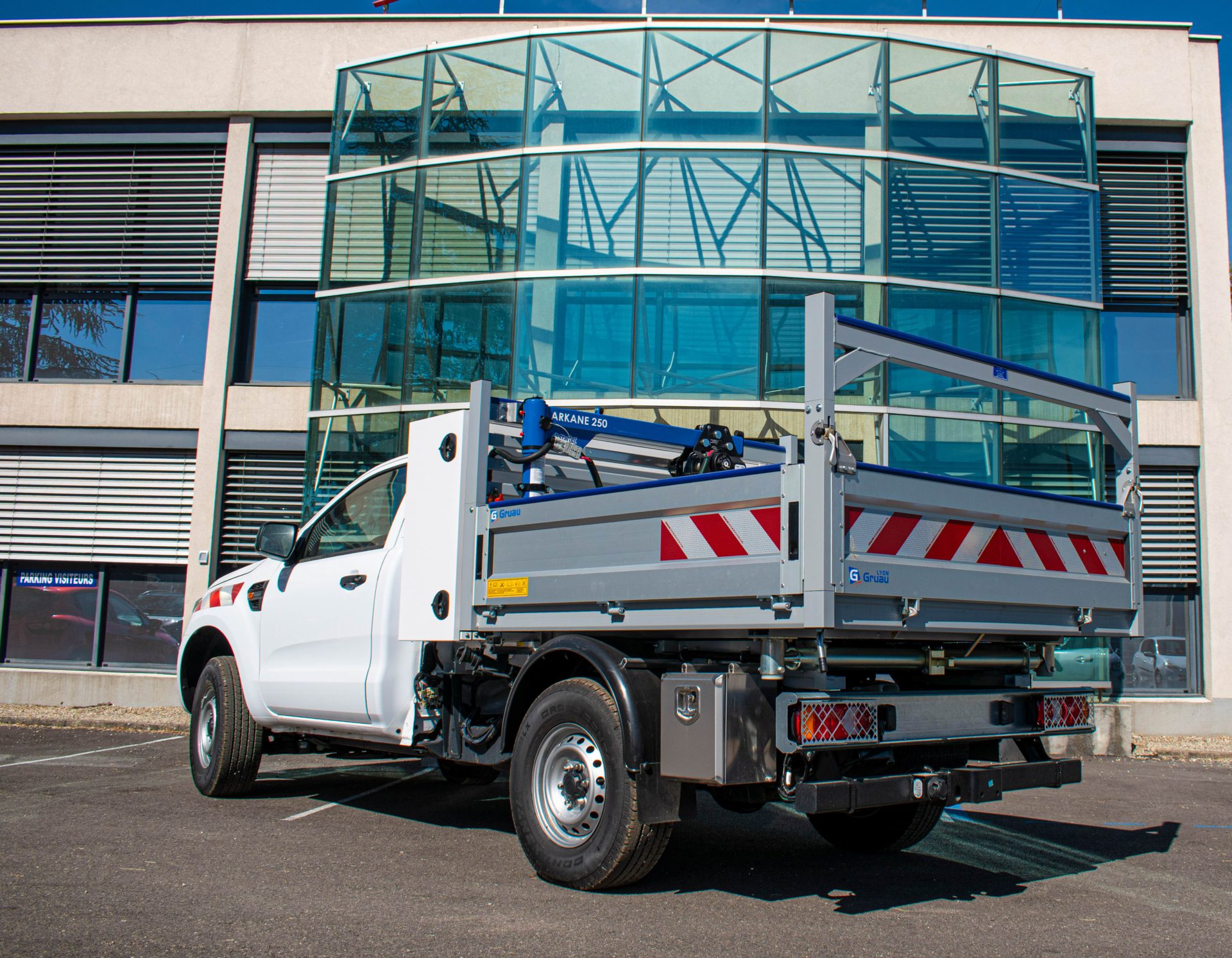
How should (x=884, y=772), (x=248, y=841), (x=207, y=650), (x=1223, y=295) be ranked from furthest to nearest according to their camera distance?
(x=1223, y=295)
(x=207, y=650)
(x=248, y=841)
(x=884, y=772)

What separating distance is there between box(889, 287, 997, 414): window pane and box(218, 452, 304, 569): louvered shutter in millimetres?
7297

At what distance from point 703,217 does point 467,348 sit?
289 cm

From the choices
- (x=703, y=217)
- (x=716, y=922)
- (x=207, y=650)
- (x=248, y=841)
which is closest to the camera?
(x=716, y=922)

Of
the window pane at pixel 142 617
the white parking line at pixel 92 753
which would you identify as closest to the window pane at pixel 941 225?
the white parking line at pixel 92 753

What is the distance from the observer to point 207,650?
801 centimetres

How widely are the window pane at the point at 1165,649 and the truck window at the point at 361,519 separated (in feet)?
32.4

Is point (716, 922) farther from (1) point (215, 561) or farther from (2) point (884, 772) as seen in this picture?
(1) point (215, 561)

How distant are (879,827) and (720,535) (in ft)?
7.69

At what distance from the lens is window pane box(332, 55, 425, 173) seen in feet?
43.3

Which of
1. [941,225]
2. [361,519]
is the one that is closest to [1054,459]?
[941,225]

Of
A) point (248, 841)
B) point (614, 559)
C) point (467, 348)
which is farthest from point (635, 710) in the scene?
point (467, 348)

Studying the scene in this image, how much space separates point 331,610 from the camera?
21.8ft

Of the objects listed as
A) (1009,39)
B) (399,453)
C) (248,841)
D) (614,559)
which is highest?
(1009,39)

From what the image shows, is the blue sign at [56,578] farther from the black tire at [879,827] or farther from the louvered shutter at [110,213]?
the black tire at [879,827]
